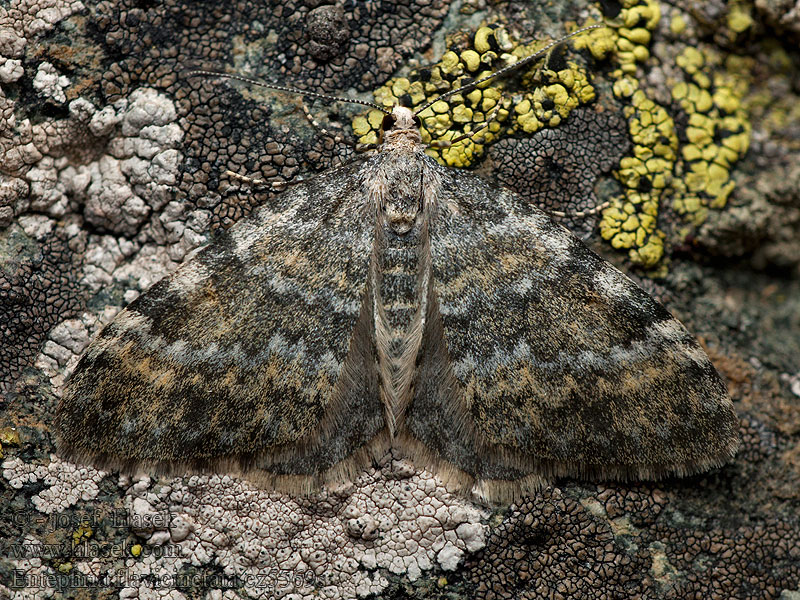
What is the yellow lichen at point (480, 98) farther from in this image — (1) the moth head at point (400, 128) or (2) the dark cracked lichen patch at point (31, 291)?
(2) the dark cracked lichen patch at point (31, 291)

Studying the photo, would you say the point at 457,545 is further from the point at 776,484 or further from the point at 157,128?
the point at 157,128

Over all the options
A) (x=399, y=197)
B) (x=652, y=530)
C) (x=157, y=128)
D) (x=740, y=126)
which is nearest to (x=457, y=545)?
(x=652, y=530)

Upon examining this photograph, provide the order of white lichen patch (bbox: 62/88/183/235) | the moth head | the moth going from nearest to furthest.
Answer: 1. the moth
2. the moth head
3. white lichen patch (bbox: 62/88/183/235)

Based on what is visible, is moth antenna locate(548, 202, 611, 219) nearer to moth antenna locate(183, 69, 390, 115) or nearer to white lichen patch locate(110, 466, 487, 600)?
moth antenna locate(183, 69, 390, 115)

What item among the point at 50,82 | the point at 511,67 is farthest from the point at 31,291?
the point at 511,67

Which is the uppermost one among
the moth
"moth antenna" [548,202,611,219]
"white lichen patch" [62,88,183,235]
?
"white lichen patch" [62,88,183,235]

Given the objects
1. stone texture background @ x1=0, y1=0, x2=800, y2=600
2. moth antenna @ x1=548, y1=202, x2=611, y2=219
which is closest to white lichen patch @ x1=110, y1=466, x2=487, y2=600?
stone texture background @ x1=0, y1=0, x2=800, y2=600
